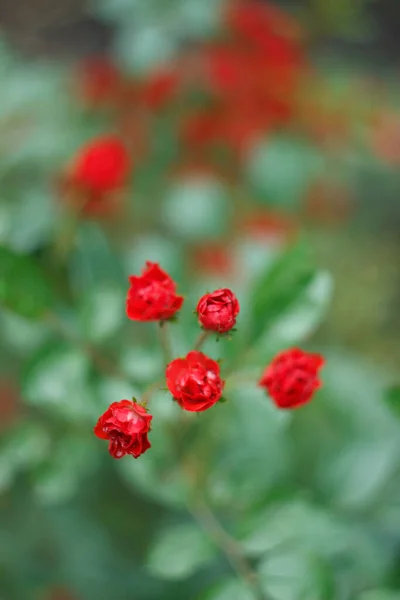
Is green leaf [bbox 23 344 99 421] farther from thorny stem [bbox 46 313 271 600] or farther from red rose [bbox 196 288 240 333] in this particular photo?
red rose [bbox 196 288 240 333]

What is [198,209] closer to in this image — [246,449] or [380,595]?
[246,449]

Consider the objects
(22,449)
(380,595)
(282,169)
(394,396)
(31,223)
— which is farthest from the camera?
(282,169)

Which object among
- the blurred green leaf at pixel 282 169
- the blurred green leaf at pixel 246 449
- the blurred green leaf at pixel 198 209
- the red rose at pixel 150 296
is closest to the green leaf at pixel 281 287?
the blurred green leaf at pixel 246 449

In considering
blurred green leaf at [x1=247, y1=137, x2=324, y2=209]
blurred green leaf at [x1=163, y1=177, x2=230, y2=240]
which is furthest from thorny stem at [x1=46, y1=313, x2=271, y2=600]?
blurred green leaf at [x1=247, y1=137, x2=324, y2=209]

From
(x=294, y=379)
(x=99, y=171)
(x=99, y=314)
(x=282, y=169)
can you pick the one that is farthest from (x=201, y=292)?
(x=282, y=169)

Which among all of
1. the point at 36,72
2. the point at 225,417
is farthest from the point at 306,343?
the point at 36,72

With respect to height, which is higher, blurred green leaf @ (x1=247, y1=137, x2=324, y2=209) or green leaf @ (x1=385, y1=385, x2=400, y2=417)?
blurred green leaf @ (x1=247, y1=137, x2=324, y2=209)

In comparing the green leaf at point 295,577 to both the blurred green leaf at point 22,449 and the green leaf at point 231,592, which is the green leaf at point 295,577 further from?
the blurred green leaf at point 22,449
